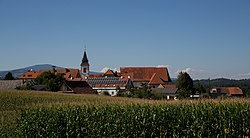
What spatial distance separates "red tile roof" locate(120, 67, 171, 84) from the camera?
13319 cm

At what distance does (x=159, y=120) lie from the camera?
1458cm

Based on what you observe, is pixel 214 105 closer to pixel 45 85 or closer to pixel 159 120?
pixel 159 120

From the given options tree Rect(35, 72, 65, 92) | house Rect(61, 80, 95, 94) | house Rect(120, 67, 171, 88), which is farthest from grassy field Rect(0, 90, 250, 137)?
house Rect(120, 67, 171, 88)

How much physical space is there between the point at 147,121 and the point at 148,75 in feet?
401

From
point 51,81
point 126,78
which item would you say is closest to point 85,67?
point 126,78

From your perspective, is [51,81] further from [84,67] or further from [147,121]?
[147,121]

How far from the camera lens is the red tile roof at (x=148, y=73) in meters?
133

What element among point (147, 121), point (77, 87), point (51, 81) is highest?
point (51, 81)

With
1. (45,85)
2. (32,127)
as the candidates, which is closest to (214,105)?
(32,127)

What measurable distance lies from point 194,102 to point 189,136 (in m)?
2.80

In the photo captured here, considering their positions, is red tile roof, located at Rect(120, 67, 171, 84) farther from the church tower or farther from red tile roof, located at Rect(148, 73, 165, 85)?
the church tower

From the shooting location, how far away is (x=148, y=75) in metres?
137

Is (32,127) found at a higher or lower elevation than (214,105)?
lower

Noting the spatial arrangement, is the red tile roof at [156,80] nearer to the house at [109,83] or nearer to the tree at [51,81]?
the house at [109,83]
